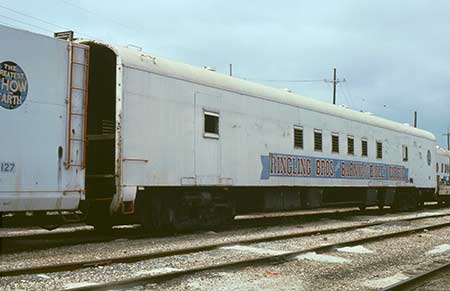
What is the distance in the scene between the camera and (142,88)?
1084 cm

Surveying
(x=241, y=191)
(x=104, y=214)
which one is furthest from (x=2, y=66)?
(x=241, y=191)

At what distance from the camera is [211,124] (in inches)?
501

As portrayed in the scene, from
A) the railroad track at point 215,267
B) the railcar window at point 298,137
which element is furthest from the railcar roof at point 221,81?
the railroad track at point 215,267

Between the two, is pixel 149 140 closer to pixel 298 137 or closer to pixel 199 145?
pixel 199 145

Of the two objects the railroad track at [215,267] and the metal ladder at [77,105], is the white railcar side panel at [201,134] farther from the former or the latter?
the railroad track at [215,267]

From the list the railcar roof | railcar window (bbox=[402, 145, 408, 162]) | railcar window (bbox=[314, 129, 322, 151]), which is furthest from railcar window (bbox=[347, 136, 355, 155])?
railcar window (bbox=[402, 145, 408, 162])

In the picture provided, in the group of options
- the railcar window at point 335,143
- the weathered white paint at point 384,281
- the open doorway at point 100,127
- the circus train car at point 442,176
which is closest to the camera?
the weathered white paint at point 384,281

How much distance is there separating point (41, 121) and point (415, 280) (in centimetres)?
629

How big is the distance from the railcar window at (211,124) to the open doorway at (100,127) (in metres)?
2.50

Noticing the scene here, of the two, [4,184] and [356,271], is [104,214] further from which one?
[356,271]

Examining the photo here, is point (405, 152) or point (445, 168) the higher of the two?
point (405, 152)

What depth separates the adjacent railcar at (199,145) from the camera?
10523 mm

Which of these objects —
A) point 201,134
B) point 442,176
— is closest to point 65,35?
point 201,134

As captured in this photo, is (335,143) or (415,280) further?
(335,143)
